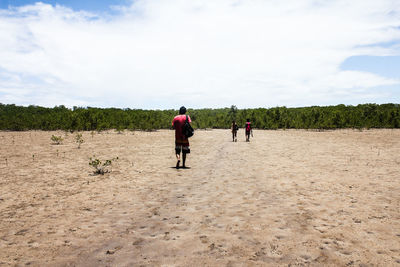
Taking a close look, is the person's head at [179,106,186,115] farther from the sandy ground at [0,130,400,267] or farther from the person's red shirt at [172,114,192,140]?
the sandy ground at [0,130,400,267]

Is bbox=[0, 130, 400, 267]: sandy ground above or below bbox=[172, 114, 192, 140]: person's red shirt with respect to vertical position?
below

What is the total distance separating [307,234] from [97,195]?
17.5 ft

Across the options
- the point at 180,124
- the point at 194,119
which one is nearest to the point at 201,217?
the point at 180,124

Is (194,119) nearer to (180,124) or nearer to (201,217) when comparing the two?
(180,124)

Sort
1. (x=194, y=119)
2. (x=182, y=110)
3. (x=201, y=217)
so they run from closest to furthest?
1. (x=201, y=217)
2. (x=182, y=110)
3. (x=194, y=119)

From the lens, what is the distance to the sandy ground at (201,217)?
3895 mm

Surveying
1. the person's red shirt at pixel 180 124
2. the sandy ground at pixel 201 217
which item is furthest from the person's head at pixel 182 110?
the sandy ground at pixel 201 217

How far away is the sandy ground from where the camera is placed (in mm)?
3895

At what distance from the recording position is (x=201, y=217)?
5.42 metres

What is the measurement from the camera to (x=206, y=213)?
5.66 m

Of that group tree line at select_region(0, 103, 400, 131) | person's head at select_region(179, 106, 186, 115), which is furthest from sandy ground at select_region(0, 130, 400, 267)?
tree line at select_region(0, 103, 400, 131)

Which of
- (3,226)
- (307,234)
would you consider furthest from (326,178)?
(3,226)

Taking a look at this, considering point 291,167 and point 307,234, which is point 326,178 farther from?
point 307,234

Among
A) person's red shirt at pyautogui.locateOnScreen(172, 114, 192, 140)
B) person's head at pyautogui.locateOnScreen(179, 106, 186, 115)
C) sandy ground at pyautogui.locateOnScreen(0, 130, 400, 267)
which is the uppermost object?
person's head at pyautogui.locateOnScreen(179, 106, 186, 115)
